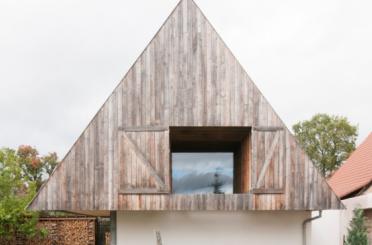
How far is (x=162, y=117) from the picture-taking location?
10227 mm

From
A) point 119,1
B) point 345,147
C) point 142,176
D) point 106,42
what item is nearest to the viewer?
point 142,176

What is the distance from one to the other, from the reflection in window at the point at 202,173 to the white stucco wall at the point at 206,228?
931 millimetres

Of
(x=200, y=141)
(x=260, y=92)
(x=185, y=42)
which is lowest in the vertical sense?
(x=200, y=141)

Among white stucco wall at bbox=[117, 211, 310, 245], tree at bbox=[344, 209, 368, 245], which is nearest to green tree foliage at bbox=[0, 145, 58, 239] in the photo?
white stucco wall at bbox=[117, 211, 310, 245]

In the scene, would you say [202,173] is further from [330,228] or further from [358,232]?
[330,228]

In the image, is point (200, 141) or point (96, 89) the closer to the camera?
point (200, 141)

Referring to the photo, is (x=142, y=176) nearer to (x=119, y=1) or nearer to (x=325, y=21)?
(x=119, y=1)

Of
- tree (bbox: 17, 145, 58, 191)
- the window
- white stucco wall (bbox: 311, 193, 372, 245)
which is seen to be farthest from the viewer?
tree (bbox: 17, 145, 58, 191)

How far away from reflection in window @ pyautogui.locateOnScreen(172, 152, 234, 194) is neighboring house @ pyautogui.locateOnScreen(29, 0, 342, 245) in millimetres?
976

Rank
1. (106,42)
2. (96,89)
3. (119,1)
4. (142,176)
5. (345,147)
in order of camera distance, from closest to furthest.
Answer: (142,176), (119,1), (106,42), (96,89), (345,147)

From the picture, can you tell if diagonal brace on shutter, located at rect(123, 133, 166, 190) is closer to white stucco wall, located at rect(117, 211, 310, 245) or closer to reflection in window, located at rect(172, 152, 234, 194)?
white stucco wall, located at rect(117, 211, 310, 245)

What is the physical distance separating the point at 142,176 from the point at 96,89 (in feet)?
27.9

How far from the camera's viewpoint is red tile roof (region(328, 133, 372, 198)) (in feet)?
43.9

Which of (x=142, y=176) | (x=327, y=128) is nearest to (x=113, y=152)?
(x=142, y=176)
